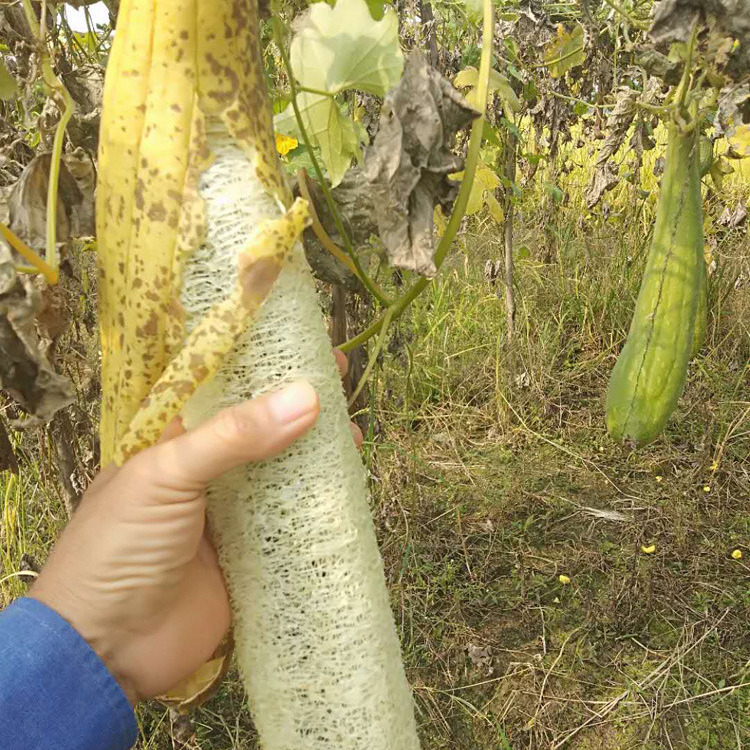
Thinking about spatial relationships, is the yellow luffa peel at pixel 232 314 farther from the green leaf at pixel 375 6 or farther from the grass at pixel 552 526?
the grass at pixel 552 526

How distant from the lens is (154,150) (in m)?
0.54

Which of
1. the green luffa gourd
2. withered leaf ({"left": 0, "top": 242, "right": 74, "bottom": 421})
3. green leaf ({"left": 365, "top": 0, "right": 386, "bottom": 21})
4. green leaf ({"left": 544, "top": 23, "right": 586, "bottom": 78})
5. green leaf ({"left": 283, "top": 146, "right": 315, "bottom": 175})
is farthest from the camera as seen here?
green leaf ({"left": 544, "top": 23, "right": 586, "bottom": 78})

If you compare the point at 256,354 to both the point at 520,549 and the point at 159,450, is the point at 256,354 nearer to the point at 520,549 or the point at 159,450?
the point at 159,450

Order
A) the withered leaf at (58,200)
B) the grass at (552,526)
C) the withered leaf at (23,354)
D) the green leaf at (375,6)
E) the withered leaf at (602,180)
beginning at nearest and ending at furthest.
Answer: the withered leaf at (23,354), the withered leaf at (58,200), the green leaf at (375,6), the grass at (552,526), the withered leaf at (602,180)

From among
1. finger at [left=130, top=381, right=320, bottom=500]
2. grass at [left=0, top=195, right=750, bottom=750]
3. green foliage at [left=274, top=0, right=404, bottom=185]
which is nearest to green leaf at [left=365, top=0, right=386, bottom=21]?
green foliage at [left=274, top=0, right=404, bottom=185]

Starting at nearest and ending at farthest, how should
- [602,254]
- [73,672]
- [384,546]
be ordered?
[73,672] → [384,546] → [602,254]

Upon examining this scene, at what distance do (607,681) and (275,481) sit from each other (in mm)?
1167

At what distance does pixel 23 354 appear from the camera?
1.86ft

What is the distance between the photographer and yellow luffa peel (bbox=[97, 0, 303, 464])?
53 cm

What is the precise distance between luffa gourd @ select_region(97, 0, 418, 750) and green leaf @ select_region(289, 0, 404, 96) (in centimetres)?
18

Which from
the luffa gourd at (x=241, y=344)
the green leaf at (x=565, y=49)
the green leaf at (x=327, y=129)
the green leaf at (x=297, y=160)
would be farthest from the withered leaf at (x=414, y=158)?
the green leaf at (x=565, y=49)

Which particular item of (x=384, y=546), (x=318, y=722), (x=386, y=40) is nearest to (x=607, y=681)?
(x=384, y=546)

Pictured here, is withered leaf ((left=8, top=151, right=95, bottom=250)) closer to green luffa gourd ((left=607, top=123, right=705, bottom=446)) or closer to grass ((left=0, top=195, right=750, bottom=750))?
grass ((left=0, top=195, right=750, bottom=750))

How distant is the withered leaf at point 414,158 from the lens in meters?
0.59
